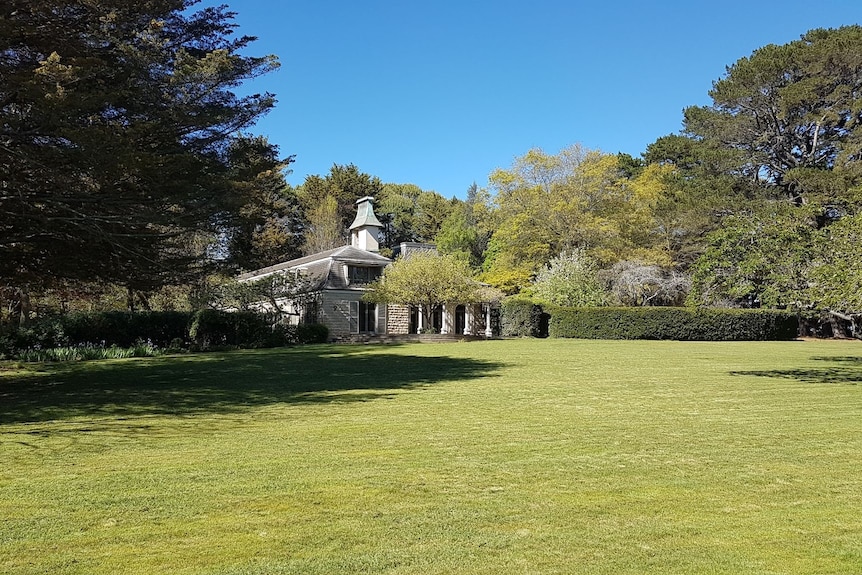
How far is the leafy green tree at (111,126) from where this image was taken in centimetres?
1042

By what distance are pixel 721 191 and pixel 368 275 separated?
70.2 feet

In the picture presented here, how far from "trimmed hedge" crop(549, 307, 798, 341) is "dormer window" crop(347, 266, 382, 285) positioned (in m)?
10.5

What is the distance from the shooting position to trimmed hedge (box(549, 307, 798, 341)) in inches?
1406

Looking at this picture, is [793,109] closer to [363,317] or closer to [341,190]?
[363,317]

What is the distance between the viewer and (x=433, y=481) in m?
5.83

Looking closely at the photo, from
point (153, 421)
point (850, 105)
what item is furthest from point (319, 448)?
point (850, 105)

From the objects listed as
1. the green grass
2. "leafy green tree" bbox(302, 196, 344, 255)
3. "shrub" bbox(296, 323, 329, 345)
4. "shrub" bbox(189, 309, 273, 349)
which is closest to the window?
"shrub" bbox(296, 323, 329, 345)

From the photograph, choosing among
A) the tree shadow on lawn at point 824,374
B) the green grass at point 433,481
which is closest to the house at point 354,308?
the tree shadow on lawn at point 824,374

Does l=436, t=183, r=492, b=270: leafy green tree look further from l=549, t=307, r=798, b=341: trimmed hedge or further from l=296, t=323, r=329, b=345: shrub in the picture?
l=296, t=323, r=329, b=345: shrub

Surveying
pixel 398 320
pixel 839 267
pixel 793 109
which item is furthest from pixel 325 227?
pixel 839 267

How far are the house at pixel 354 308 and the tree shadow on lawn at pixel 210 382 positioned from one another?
42.9 ft

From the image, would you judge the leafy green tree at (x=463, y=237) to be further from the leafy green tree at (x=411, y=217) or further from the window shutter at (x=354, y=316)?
the window shutter at (x=354, y=316)

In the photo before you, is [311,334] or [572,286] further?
[572,286]

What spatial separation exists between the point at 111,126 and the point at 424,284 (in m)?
22.6
